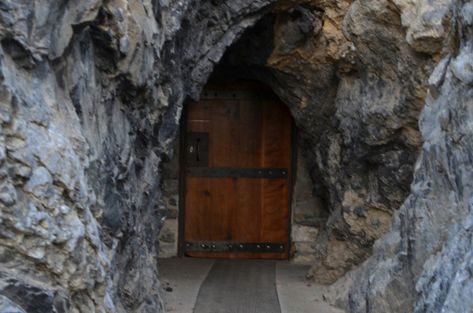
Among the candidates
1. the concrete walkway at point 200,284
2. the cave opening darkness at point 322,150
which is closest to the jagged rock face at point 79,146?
the concrete walkway at point 200,284

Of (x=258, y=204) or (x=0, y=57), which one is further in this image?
(x=258, y=204)

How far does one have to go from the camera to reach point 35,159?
2.57m

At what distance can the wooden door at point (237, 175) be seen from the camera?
7562mm

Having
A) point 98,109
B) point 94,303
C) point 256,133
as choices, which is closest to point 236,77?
point 256,133

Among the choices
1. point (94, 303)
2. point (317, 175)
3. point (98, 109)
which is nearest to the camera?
point (94, 303)

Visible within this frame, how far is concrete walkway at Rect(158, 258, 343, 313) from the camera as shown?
18.2 feet

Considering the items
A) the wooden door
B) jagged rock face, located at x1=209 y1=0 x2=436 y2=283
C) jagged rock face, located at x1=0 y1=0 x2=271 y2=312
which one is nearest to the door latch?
the wooden door

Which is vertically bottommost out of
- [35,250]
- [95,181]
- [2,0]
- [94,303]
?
[94,303]

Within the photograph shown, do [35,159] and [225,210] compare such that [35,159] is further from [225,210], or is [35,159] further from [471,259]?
[225,210]

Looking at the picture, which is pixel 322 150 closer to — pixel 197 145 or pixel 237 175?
pixel 237 175

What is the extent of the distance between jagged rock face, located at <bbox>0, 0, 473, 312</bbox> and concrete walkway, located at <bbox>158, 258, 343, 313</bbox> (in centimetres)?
31

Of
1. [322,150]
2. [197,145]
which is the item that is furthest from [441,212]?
[197,145]

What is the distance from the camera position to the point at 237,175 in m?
7.57

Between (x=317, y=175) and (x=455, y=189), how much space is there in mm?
3905
